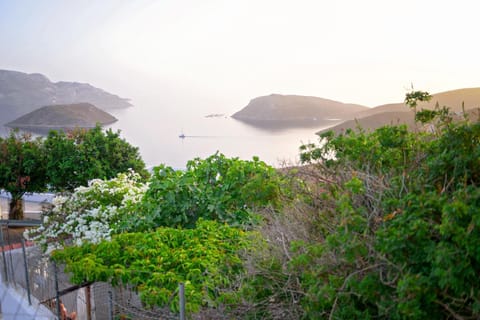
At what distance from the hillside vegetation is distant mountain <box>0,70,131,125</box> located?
Result: 39.8 metres

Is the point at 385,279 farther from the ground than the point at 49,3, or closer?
closer

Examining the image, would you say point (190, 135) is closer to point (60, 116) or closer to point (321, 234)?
point (60, 116)

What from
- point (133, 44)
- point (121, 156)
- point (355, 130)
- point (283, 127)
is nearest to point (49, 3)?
point (133, 44)

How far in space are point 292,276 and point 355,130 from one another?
231 centimetres

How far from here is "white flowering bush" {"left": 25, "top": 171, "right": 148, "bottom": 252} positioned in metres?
6.04

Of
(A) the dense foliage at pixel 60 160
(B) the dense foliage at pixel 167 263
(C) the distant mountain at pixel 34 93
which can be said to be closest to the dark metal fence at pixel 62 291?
(B) the dense foliage at pixel 167 263

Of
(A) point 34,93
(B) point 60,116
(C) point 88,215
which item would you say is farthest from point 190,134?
(A) point 34,93

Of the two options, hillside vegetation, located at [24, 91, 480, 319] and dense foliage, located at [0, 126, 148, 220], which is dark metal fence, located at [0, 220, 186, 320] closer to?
hillside vegetation, located at [24, 91, 480, 319]

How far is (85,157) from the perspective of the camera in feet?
37.8

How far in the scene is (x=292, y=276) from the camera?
10.7 feet

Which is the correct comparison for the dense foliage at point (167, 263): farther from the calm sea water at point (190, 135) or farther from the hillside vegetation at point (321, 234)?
the calm sea water at point (190, 135)

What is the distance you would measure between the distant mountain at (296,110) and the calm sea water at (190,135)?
95 centimetres

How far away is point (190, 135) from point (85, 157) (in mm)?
14834

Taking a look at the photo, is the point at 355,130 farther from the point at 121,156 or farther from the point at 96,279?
the point at 121,156
